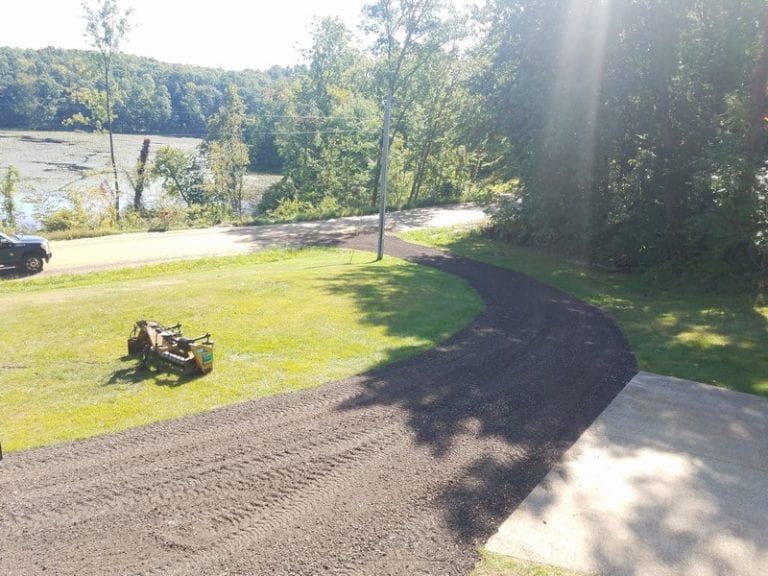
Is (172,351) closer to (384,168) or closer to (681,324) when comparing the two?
(681,324)

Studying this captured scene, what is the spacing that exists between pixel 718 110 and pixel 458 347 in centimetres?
1187

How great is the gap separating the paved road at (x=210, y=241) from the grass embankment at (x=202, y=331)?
271 cm

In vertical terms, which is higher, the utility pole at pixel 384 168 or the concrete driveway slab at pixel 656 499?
the utility pole at pixel 384 168

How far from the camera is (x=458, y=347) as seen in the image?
1090 centimetres

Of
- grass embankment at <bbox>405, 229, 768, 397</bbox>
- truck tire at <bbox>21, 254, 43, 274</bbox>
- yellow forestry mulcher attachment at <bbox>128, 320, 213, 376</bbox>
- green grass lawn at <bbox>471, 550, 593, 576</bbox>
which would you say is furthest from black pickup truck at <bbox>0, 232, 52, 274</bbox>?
green grass lawn at <bbox>471, 550, 593, 576</bbox>

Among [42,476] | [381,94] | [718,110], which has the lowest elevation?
[42,476]

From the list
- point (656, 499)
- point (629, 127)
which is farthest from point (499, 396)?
point (629, 127)

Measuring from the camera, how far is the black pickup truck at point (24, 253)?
17.8 m

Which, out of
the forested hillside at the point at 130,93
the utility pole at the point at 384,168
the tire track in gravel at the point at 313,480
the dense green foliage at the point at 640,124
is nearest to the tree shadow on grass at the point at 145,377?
the tire track in gravel at the point at 313,480

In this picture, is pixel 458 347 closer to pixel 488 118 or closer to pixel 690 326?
pixel 690 326

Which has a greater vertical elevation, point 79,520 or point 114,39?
point 114,39

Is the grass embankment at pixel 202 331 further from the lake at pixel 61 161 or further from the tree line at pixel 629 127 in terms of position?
the lake at pixel 61 161

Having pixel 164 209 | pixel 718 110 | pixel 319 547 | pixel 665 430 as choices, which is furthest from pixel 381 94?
pixel 319 547

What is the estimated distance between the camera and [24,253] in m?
18.1
